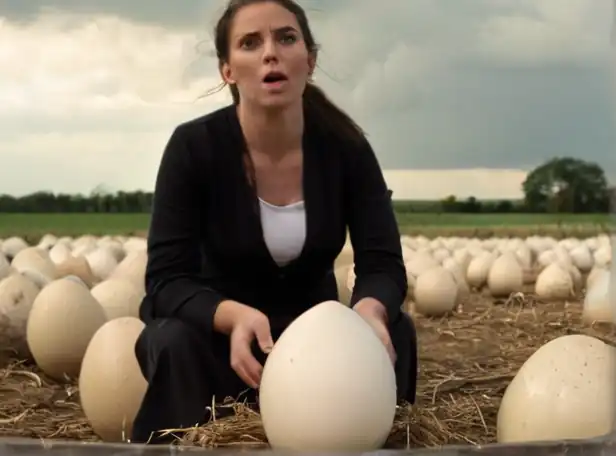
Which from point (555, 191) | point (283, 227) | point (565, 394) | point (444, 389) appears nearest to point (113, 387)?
point (283, 227)

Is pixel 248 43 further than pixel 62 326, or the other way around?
pixel 62 326

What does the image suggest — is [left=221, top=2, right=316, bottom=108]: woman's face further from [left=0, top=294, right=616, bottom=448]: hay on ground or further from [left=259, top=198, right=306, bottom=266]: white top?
[left=0, top=294, right=616, bottom=448]: hay on ground

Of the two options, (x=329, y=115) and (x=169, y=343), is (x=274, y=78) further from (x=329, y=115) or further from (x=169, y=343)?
(x=169, y=343)

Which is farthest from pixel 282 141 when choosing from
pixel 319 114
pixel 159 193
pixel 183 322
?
pixel 183 322

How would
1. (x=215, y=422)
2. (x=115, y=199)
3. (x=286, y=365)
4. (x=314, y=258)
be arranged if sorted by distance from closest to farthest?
(x=286, y=365) → (x=215, y=422) → (x=314, y=258) → (x=115, y=199)

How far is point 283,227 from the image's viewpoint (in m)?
2.20

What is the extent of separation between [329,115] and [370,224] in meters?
0.27

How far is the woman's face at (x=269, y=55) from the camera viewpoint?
2029 mm

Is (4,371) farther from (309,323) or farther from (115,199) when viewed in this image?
(309,323)

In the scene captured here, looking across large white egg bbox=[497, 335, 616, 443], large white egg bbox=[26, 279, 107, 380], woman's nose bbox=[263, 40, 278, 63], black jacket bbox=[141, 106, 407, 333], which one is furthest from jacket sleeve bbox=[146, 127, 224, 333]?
large white egg bbox=[26, 279, 107, 380]

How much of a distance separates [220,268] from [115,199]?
700mm

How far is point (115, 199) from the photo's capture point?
285 centimetres

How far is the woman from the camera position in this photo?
204 cm

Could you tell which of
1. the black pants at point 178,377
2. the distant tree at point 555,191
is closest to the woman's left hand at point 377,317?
the black pants at point 178,377
